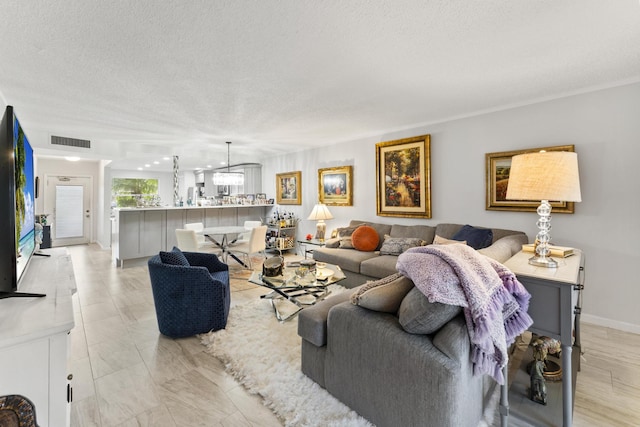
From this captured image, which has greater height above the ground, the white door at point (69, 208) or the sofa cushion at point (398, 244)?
the white door at point (69, 208)

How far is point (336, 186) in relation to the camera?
565cm

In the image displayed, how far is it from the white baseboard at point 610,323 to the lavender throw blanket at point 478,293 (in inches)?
93.9

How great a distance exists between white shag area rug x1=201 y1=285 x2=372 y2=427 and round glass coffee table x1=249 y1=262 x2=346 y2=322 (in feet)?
0.73

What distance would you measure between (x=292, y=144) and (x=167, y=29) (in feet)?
13.0

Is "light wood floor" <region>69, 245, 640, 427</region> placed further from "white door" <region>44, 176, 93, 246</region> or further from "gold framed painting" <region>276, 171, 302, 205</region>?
"white door" <region>44, 176, 93, 246</region>

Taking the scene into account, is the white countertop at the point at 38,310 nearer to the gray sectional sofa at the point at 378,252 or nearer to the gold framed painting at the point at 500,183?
the gray sectional sofa at the point at 378,252

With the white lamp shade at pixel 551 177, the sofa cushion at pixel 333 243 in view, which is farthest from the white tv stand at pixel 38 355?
the sofa cushion at pixel 333 243

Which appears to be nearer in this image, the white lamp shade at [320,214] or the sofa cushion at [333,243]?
the sofa cushion at [333,243]

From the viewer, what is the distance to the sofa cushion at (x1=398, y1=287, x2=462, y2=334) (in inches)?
53.9

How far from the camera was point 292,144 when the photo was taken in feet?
19.2

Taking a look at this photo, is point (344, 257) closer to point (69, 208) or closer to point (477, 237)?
point (477, 237)

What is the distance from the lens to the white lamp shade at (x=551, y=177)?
1.92m

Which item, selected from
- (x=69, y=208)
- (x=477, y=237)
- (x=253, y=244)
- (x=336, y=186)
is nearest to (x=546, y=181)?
(x=477, y=237)

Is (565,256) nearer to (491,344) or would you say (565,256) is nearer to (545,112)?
(491,344)
